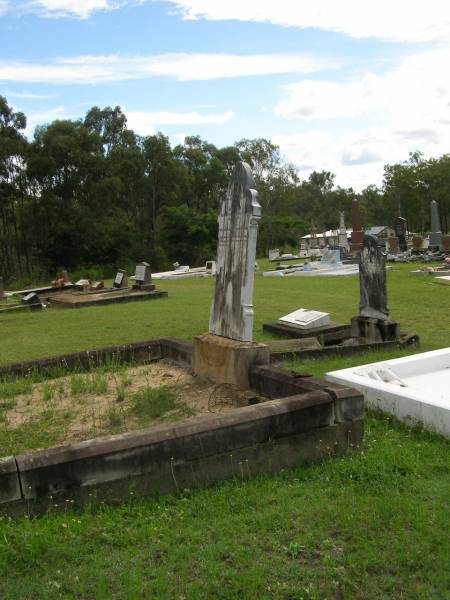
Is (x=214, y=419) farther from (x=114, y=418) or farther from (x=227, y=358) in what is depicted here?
(x=227, y=358)

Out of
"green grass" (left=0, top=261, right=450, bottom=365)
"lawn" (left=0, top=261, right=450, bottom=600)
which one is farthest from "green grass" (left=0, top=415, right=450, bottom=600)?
"green grass" (left=0, top=261, right=450, bottom=365)

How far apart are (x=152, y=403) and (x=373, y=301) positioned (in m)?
4.59

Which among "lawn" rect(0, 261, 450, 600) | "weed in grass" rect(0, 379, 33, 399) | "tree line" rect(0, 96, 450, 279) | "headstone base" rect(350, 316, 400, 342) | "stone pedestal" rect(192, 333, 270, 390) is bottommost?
"lawn" rect(0, 261, 450, 600)

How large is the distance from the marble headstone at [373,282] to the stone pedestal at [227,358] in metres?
3.42

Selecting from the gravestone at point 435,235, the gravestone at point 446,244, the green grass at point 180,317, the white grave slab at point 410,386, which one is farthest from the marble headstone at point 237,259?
the gravestone at point 435,235

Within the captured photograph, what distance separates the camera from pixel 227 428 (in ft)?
12.5

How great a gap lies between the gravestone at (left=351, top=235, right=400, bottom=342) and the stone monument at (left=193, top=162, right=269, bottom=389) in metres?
3.25

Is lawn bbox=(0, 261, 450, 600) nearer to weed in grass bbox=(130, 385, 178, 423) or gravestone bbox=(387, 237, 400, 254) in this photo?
weed in grass bbox=(130, 385, 178, 423)

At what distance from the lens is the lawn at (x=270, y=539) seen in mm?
2642

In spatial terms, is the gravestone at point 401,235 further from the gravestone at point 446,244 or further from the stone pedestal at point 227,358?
the stone pedestal at point 227,358

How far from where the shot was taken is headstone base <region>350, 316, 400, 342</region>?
843 cm

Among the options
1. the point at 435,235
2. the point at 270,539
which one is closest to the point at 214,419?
the point at 270,539

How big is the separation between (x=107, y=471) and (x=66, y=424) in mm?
1494

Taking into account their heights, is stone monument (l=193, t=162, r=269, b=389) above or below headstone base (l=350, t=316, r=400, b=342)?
above
